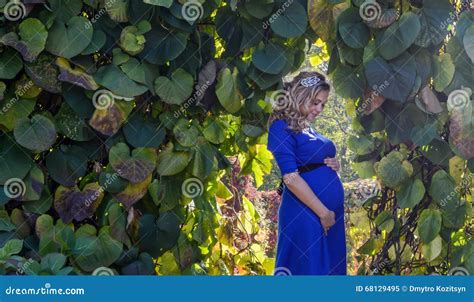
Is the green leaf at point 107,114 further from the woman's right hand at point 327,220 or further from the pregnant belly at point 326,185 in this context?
the woman's right hand at point 327,220

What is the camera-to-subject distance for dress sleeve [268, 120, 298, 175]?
2.72 meters

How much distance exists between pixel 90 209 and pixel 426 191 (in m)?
1.05

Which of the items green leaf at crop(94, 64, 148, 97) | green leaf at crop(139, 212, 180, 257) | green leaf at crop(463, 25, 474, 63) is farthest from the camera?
green leaf at crop(139, 212, 180, 257)

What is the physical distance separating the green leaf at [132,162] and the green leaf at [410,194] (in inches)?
30.4

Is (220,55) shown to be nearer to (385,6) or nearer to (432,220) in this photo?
(385,6)

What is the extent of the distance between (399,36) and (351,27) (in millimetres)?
144

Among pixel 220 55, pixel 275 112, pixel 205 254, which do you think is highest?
pixel 220 55

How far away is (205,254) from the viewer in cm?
300

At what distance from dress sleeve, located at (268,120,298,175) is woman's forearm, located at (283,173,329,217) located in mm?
26

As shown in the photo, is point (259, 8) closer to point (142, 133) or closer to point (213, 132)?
point (213, 132)

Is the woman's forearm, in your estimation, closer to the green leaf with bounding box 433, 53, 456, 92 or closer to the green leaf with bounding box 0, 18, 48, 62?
the green leaf with bounding box 433, 53, 456, 92

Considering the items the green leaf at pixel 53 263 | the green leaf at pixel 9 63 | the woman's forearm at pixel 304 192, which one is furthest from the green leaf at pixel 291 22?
the green leaf at pixel 53 263

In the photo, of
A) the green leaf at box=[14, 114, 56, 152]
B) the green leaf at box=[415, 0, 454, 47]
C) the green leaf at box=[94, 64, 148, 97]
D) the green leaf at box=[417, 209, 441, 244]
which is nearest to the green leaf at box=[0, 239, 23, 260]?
the green leaf at box=[14, 114, 56, 152]

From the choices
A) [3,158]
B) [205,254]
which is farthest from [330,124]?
[3,158]
